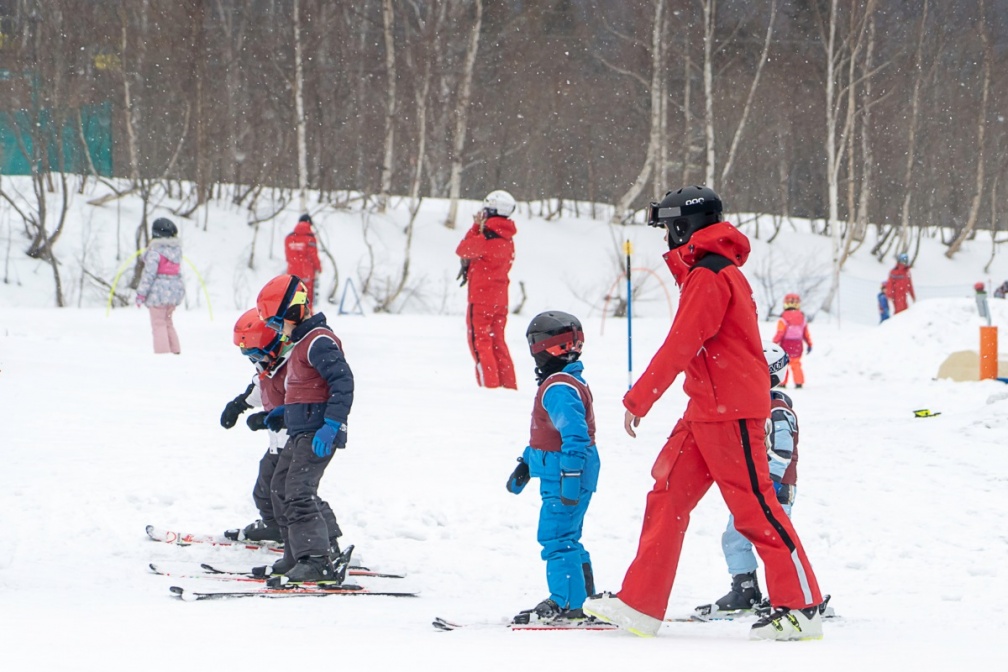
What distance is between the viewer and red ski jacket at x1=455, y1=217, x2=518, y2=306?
1107 centimetres

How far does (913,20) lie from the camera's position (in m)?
29.1

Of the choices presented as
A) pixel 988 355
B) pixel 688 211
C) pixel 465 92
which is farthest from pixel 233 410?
pixel 465 92

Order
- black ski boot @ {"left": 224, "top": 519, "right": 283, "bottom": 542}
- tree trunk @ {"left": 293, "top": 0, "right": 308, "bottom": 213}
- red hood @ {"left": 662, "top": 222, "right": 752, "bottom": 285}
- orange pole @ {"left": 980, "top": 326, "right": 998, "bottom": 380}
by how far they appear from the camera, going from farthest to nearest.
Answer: tree trunk @ {"left": 293, "top": 0, "right": 308, "bottom": 213} → orange pole @ {"left": 980, "top": 326, "right": 998, "bottom": 380} → black ski boot @ {"left": 224, "top": 519, "right": 283, "bottom": 542} → red hood @ {"left": 662, "top": 222, "right": 752, "bottom": 285}

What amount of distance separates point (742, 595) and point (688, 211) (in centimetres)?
188

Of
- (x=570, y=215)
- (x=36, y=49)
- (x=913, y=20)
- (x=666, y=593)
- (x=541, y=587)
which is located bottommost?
(x=541, y=587)

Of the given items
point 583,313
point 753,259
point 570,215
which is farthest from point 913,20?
point 583,313

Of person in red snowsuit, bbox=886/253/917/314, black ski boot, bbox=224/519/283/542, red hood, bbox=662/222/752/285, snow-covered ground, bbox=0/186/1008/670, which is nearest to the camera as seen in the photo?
snow-covered ground, bbox=0/186/1008/670

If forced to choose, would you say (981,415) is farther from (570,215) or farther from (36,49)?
(570,215)

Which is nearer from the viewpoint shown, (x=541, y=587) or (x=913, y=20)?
(x=541, y=587)

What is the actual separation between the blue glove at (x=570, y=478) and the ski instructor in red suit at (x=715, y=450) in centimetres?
52

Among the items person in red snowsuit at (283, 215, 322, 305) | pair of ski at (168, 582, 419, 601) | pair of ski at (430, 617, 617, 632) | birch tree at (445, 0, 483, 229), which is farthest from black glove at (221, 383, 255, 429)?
birch tree at (445, 0, 483, 229)

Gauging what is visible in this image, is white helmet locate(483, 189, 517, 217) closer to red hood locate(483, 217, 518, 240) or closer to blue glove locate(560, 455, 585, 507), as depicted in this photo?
red hood locate(483, 217, 518, 240)

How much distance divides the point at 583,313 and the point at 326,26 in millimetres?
7735

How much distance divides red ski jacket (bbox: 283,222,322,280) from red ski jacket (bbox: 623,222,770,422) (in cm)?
1296
